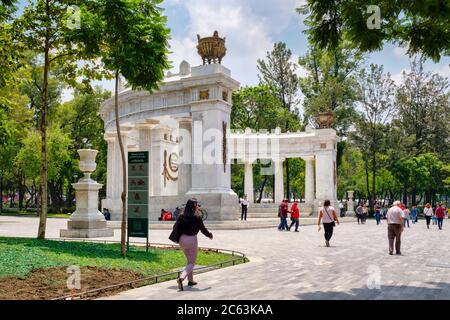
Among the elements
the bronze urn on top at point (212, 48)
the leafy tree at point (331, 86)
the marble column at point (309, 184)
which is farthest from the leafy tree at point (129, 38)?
the leafy tree at point (331, 86)

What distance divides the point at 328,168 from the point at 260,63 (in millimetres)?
22775

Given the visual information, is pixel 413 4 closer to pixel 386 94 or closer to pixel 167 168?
pixel 167 168

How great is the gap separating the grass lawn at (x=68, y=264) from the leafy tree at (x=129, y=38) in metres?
1.38

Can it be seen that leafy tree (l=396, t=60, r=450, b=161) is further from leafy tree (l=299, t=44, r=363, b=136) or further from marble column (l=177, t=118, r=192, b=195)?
marble column (l=177, t=118, r=192, b=195)

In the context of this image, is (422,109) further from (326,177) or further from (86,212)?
(86,212)

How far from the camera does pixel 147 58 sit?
44.1ft

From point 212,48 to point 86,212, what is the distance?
1370cm

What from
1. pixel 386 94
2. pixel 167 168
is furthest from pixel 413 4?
pixel 386 94

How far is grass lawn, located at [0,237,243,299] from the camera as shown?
8.57 meters

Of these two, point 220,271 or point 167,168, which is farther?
point 167,168

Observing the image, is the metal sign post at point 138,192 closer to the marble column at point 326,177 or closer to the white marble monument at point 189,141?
the white marble monument at point 189,141

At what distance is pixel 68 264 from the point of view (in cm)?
1033

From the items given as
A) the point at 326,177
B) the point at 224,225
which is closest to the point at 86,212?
the point at 224,225
